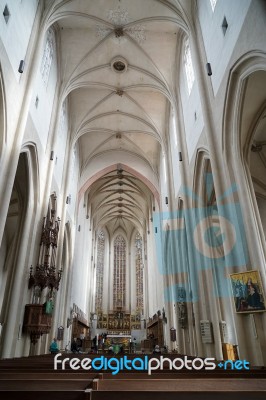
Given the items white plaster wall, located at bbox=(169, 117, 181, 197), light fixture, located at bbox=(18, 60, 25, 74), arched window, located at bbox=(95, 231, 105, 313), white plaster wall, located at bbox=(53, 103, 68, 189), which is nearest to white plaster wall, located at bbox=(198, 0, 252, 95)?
white plaster wall, located at bbox=(169, 117, 181, 197)

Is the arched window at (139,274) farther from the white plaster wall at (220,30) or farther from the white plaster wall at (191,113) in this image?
the white plaster wall at (220,30)

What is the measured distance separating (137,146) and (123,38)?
8.93m

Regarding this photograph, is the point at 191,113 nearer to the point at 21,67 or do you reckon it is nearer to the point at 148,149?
the point at 21,67

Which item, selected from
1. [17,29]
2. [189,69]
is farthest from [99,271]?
[17,29]

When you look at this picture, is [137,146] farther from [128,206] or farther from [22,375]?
[22,375]

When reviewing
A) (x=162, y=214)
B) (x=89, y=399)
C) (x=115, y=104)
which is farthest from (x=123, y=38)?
(x=89, y=399)

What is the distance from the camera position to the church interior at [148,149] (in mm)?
8062

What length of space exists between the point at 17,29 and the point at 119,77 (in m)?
8.48

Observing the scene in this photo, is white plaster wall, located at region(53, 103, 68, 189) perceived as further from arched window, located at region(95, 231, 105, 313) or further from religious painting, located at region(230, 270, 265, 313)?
arched window, located at region(95, 231, 105, 313)

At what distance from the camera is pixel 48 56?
45.9 feet

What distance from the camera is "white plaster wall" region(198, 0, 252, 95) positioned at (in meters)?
7.73

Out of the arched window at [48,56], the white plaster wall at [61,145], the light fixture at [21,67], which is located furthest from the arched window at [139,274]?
the light fixture at [21,67]

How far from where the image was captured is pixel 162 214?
70.2 ft

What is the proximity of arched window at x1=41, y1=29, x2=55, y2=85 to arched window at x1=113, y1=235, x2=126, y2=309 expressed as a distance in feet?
93.8
